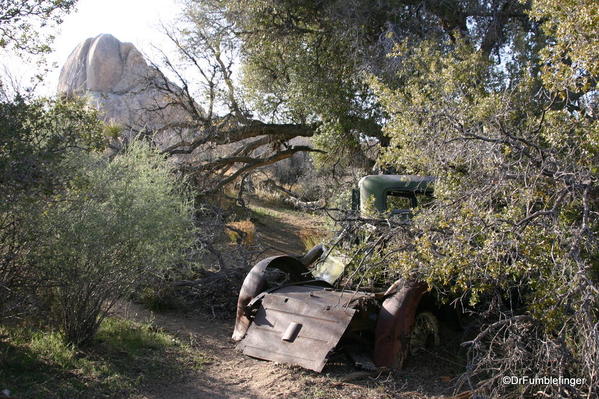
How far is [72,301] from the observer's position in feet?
19.1

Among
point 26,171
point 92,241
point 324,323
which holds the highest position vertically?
point 26,171

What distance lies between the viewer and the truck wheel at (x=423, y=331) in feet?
20.9

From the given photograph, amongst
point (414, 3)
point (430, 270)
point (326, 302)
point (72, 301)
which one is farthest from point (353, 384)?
point (414, 3)

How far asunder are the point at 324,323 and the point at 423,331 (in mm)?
1308

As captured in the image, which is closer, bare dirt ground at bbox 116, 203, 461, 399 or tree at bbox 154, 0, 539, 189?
bare dirt ground at bbox 116, 203, 461, 399

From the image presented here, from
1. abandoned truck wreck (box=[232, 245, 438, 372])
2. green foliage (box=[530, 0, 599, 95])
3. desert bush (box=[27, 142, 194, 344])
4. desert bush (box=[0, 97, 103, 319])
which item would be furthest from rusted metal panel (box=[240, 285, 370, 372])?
green foliage (box=[530, 0, 599, 95])

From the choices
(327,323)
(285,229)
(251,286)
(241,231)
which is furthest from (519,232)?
(285,229)

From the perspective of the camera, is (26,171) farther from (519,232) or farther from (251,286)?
(519,232)

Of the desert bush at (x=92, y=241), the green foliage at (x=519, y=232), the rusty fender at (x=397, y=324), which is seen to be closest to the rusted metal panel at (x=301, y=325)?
the rusty fender at (x=397, y=324)

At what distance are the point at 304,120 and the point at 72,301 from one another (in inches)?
415

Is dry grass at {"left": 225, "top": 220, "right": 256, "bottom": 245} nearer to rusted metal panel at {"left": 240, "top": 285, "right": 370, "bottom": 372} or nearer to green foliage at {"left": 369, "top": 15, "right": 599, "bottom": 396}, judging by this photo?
rusted metal panel at {"left": 240, "top": 285, "right": 370, "bottom": 372}

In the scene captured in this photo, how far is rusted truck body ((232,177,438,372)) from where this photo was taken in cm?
578

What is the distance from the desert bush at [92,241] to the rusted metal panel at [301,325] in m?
1.38

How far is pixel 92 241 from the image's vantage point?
5.65m
